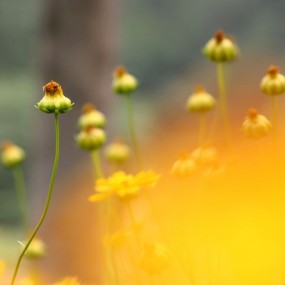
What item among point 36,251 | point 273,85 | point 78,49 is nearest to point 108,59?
point 78,49

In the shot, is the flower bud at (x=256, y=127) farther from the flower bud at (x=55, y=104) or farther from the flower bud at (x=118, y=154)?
the flower bud at (x=118, y=154)

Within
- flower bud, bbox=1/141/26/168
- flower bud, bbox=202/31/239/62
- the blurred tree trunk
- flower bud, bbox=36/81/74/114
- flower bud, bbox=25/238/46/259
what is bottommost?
flower bud, bbox=36/81/74/114

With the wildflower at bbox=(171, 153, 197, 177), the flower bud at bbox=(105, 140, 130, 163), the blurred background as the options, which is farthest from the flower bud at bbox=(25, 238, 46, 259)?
the blurred background

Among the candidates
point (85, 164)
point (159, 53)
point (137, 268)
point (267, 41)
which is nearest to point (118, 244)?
point (137, 268)

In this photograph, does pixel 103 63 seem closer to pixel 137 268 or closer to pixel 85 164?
pixel 85 164

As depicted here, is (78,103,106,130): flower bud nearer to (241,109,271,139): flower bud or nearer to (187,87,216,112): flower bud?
(187,87,216,112): flower bud

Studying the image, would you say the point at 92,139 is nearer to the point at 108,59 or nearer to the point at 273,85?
the point at 273,85

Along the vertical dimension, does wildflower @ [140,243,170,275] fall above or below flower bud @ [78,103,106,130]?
below
